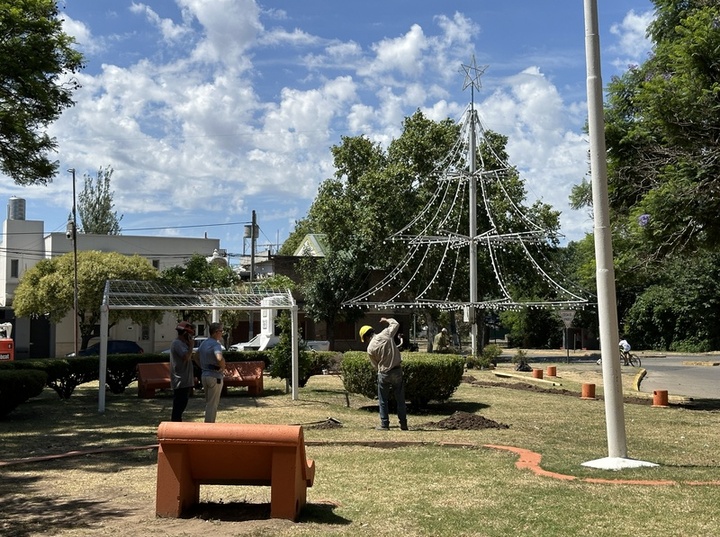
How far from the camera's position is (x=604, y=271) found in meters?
8.99

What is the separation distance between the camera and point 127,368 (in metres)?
21.4

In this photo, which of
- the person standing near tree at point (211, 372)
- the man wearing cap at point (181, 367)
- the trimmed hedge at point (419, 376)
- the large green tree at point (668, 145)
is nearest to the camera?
the person standing near tree at point (211, 372)

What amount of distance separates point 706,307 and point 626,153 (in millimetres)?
39758

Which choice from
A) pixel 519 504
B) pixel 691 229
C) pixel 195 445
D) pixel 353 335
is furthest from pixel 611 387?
pixel 353 335

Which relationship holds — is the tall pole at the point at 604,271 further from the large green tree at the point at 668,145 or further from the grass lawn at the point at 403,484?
the large green tree at the point at 668,145

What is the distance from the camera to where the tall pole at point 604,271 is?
8.88 m

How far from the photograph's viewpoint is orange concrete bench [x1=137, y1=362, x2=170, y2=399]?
19.7 m

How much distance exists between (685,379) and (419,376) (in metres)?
17.5

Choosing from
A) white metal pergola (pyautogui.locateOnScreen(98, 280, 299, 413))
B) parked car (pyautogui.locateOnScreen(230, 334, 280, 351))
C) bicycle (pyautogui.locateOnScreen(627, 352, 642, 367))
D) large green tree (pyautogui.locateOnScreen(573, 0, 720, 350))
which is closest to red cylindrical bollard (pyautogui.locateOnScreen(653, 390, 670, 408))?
large green tree (pyautogui.locateOnScreen(573, 0, 720, 350))

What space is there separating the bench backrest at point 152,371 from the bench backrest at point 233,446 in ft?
45.5

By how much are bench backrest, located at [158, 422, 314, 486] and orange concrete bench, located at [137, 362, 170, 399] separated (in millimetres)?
13730

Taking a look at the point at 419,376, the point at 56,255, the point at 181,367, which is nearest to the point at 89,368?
the point at 419,376

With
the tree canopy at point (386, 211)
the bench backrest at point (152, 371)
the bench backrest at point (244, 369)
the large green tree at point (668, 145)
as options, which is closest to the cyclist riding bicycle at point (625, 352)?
the tree canopy at point (386, 211)

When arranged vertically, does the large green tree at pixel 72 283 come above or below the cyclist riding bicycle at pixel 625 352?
above
